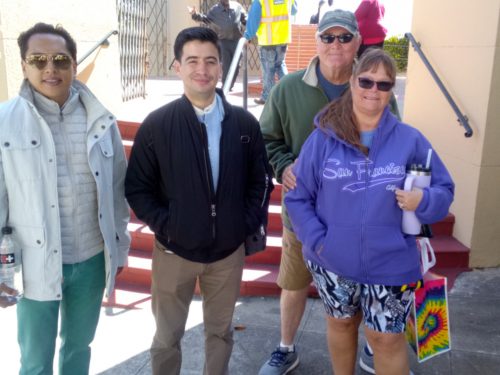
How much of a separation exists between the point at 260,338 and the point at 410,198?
189 cm

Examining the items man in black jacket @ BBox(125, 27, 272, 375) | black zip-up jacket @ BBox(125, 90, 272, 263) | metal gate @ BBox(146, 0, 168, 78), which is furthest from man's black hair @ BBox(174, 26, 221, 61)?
metal gate @ BBox(146, 0, 168, 78)

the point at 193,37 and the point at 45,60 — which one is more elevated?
the point at 193,37

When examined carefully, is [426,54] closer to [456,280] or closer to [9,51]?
[456,280]

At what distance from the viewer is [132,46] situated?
7.82 metres

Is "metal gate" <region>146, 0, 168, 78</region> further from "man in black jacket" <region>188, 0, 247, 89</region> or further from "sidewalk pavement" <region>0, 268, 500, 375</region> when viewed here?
"sidewalk pavement" <region>0, 268, 500, 375</region>

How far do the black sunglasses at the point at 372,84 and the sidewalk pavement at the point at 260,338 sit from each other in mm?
1860

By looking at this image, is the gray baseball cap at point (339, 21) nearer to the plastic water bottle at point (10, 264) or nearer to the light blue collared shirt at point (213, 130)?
the light blue collared shirt at point (213, 130)

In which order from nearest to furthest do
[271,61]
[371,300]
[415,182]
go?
Result: 1. [415,182]
2. [371,300]
3. [271,61]

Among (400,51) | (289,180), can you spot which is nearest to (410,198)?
(289,180)

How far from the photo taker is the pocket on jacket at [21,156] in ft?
6.50

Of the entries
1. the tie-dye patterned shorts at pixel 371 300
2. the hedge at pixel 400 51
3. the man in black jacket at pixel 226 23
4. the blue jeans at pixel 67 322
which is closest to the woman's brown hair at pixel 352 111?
the tie-dye patterned shorts at pixel 371 300

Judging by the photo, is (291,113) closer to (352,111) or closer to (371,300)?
(352,111)

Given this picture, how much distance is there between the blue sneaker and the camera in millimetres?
3078

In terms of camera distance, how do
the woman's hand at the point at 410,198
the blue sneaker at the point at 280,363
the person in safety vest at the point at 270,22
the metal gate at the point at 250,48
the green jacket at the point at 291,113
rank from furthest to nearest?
the metal gate at the point at 250,48 < the person in safety vest at the point at 270,22 < the blue sneaker at the point at 280,363 < the green jacket at the point at 291,113 < the woman's hand at the point at 410,198
